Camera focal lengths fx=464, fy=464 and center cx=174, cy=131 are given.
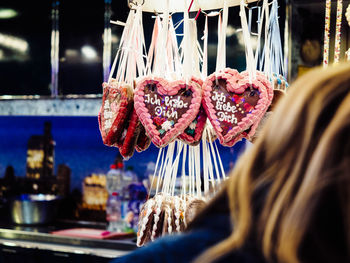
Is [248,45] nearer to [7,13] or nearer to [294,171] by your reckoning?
[294,171]

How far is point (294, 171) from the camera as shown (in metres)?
0.51

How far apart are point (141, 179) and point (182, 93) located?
2.40 m

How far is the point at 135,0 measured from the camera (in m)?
1.40

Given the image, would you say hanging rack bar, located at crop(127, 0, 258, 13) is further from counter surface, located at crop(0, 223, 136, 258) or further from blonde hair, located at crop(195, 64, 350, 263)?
counter surface, located at crop(0, 223, 136, 258)

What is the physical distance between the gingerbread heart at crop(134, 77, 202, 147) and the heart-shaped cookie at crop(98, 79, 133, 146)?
0.17 ft

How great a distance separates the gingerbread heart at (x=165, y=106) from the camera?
48.9 inches

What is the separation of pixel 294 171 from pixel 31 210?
3.18m

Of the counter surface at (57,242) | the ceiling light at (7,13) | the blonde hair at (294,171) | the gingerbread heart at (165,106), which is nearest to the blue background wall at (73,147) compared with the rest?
the counter surface at (57,242)

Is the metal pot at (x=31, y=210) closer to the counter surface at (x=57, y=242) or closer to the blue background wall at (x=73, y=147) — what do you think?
the counter surface at (x=57, y=242)

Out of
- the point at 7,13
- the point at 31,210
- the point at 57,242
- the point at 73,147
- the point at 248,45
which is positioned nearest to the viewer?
the point at 248,45

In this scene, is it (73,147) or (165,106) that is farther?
(73,147)

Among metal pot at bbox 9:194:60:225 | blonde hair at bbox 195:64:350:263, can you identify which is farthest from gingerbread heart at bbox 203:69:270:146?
metal pot at bbox 9:194:60:225

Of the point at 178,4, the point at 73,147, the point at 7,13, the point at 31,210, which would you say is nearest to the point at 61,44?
the point at 7,13

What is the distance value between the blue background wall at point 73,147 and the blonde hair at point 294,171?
304 centimetres
